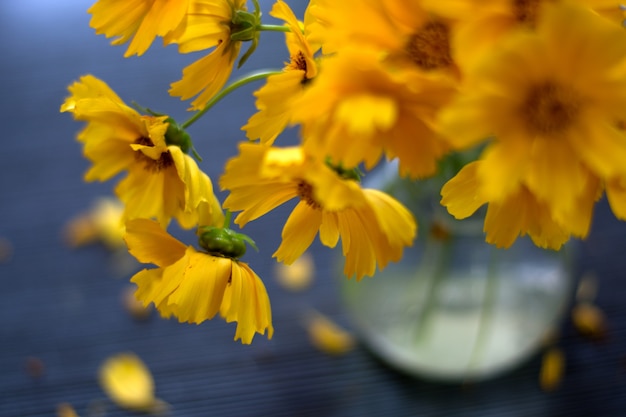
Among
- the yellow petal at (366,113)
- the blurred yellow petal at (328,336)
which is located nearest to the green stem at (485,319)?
the blurred yellow petal at (328,336)

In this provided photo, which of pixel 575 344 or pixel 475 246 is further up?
pixel 475 246

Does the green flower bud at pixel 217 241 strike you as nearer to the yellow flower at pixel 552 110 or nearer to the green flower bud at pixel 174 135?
the green flower bud at pixel 174 135

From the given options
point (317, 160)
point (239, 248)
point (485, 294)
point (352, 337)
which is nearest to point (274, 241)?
point (352, 337)

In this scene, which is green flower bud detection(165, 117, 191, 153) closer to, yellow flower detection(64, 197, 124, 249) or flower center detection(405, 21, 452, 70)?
flower center detection(405, 21, 452, 70)

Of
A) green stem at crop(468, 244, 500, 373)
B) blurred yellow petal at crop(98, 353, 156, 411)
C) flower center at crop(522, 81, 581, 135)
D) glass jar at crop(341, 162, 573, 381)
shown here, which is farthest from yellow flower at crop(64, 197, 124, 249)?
flower center at crop(522, 81, 581, 135)

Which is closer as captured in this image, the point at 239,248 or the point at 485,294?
the point at 239,248

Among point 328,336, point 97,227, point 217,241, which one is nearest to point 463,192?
point 217,241

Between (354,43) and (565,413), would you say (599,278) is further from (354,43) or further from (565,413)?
(354,43)
